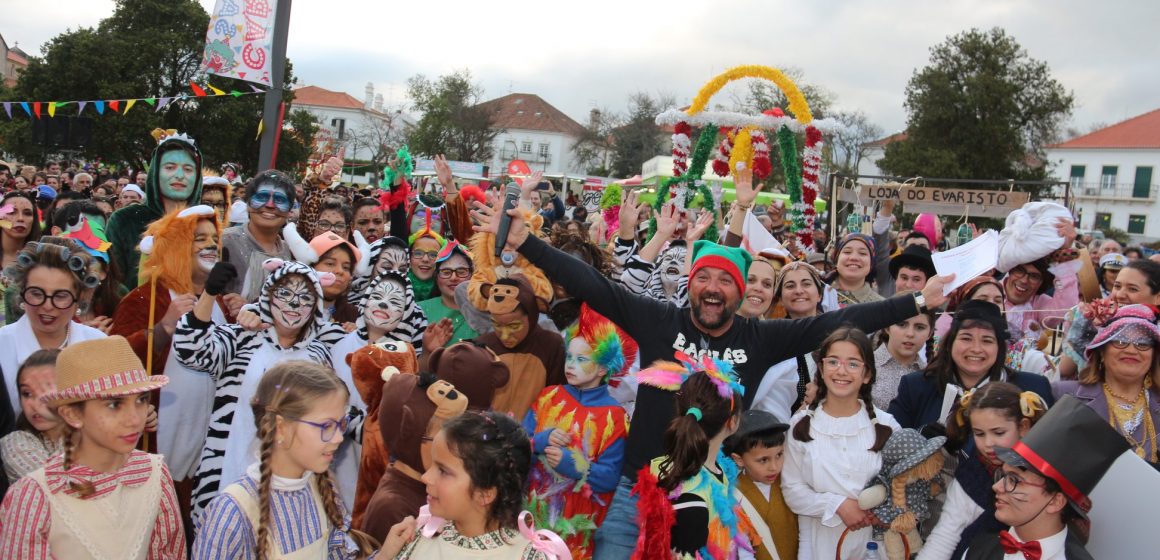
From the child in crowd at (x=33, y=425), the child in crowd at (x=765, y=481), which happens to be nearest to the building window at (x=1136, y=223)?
the child in crowd at (x=765, y=481)

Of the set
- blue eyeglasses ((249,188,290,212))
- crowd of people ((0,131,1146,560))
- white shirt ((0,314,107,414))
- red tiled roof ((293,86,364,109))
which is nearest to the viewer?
crowd of people ((0,131,1146,560))

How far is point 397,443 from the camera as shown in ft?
10.5

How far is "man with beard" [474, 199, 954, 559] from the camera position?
13.0ft

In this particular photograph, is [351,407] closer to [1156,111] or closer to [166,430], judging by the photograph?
[166,430]

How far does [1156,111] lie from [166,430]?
70451 mm

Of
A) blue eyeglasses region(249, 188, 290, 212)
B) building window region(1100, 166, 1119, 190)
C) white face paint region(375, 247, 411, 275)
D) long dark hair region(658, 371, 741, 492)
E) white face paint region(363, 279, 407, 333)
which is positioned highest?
building window region(1100, 166, 1119, 190)

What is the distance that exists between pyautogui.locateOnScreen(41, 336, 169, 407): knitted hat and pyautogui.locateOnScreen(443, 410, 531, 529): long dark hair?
3.52 ft

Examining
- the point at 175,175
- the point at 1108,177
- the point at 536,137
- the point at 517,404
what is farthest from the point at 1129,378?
the point at 536,137

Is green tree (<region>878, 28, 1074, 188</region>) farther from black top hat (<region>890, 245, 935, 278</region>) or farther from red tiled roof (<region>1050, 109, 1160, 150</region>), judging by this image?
black top hat (<region>890, 245, 935, 278</region>)

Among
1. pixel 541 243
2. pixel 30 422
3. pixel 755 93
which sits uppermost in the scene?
pixel 755 93

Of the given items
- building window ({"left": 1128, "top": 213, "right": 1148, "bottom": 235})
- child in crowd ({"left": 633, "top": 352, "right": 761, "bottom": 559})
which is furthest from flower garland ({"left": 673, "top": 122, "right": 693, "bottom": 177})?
building window ({"left": 1128, "top": 213, "right": 1148, "bottom": 235})

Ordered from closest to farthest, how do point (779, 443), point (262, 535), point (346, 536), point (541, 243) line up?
point (262, 535) < point (346, 536) < point (779, 443) < point (541, 243)

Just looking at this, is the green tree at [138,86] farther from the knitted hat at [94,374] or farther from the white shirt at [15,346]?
the knitted hat at [94,374]

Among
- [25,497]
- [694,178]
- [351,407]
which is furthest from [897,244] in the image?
[25,497]
